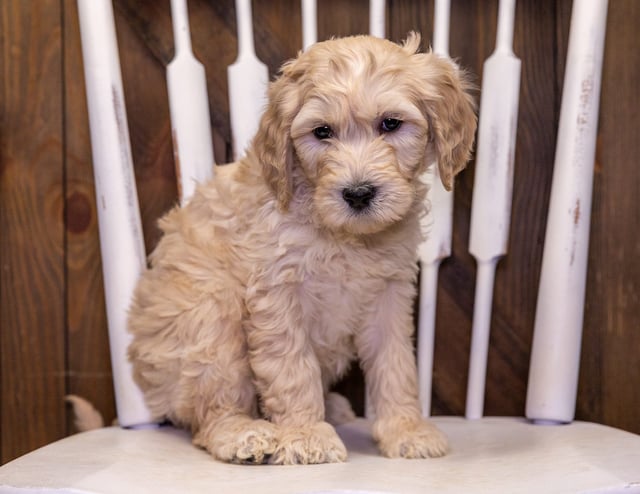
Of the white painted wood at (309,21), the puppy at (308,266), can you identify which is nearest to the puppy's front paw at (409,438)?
the puppy at (308,266)

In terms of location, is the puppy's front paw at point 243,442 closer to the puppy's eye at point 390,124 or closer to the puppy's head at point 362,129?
the puppy's head at point 362,129

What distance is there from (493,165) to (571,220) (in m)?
0.19

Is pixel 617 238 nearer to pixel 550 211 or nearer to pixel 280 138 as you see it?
pixel 550 211

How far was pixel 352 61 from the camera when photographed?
1.22m

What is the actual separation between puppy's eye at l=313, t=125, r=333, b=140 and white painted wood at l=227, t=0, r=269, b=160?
280 mm

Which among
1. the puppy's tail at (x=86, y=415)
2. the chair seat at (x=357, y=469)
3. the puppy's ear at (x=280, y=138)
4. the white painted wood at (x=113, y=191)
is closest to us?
the chair seat at (x=357, y=469)

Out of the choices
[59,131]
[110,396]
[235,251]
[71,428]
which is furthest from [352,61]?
[71,428]

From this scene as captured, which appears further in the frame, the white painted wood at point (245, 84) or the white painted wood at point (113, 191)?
the white painted wood at point (245, 84)

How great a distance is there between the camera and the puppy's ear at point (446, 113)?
1272mm

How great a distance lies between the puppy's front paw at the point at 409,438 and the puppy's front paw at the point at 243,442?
0.61 feet

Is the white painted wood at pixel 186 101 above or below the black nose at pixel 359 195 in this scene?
above

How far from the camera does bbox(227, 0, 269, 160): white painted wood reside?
1513 millimetres

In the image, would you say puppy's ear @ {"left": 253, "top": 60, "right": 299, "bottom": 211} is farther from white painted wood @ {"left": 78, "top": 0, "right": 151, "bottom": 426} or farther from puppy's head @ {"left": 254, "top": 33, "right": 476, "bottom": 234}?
white painted wood @ {"left": 78, "top": 0, "right": 151, "bottom": 426}

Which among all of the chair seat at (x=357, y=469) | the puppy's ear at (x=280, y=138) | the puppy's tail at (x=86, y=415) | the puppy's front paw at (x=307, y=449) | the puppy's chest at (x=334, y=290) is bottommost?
the puppy's tail at (x=86, y=415)
